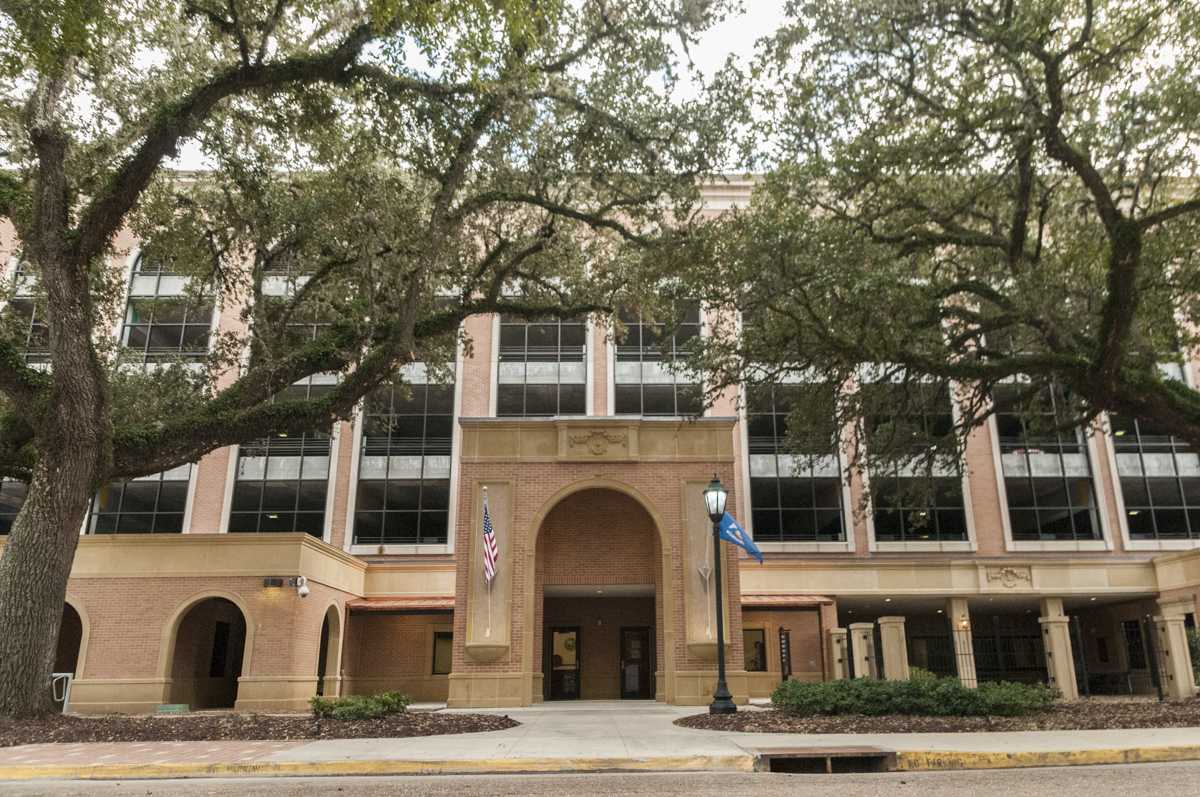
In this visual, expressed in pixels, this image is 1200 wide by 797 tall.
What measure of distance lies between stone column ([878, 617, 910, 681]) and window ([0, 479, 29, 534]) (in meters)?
32.4

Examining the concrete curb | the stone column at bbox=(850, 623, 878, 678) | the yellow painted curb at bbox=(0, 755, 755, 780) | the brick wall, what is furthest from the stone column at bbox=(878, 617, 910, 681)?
the brick wall

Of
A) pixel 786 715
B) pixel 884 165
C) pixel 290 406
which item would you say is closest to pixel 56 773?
pixel 290 406

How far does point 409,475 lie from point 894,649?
1942 cm

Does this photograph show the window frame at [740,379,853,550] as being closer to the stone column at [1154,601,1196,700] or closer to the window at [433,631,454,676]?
the stone column at [1154,601,1196,700]

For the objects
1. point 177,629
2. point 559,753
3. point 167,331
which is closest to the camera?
point 559,753

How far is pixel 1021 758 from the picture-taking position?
8.88 meters

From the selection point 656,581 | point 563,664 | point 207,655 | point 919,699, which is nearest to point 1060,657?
point 656,581

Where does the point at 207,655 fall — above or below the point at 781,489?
below

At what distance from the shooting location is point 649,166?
52.6 feet

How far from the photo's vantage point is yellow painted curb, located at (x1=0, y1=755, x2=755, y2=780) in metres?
8.48

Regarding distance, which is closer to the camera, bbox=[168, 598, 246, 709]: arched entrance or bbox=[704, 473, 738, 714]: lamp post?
bbox=[704, 473, 738, 714]: lamp post

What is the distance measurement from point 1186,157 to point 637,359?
21.8 meters

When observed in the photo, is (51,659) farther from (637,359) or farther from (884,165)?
(637,359)

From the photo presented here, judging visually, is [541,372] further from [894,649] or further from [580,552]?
[894,649]
